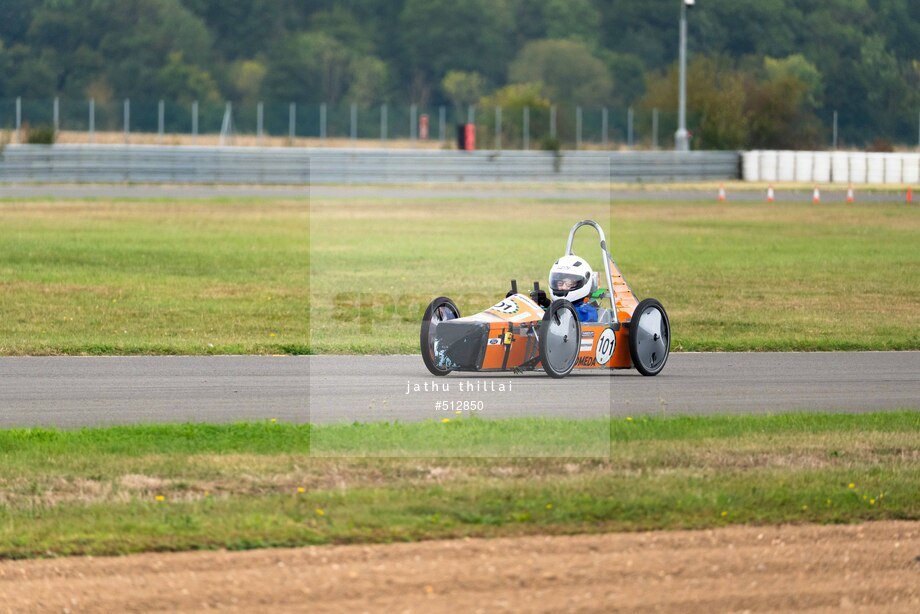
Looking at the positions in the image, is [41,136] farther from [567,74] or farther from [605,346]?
[605,346]

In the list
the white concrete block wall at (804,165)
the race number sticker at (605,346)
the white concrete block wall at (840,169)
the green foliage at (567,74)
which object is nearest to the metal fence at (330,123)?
the white concrete block wall at (804,165)

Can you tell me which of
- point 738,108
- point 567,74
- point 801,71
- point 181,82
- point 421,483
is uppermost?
point 801,71

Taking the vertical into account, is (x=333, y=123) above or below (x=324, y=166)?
above

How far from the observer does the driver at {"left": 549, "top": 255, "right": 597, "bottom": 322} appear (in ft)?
39.5

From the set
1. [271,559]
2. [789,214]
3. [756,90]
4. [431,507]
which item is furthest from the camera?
[756,90]

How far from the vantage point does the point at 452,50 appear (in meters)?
89.4

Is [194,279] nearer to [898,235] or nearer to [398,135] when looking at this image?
[898,235]

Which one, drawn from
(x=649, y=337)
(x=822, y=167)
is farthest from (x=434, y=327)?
(x=822, y=167)

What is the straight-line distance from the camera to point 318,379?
1280 centimetres

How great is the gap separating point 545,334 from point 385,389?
139 cm

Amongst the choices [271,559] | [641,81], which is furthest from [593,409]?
[641,81]

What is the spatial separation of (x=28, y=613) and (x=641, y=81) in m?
84.7

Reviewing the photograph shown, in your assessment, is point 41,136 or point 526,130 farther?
point 526,130

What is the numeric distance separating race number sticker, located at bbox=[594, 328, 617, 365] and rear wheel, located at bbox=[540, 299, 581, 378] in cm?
19
